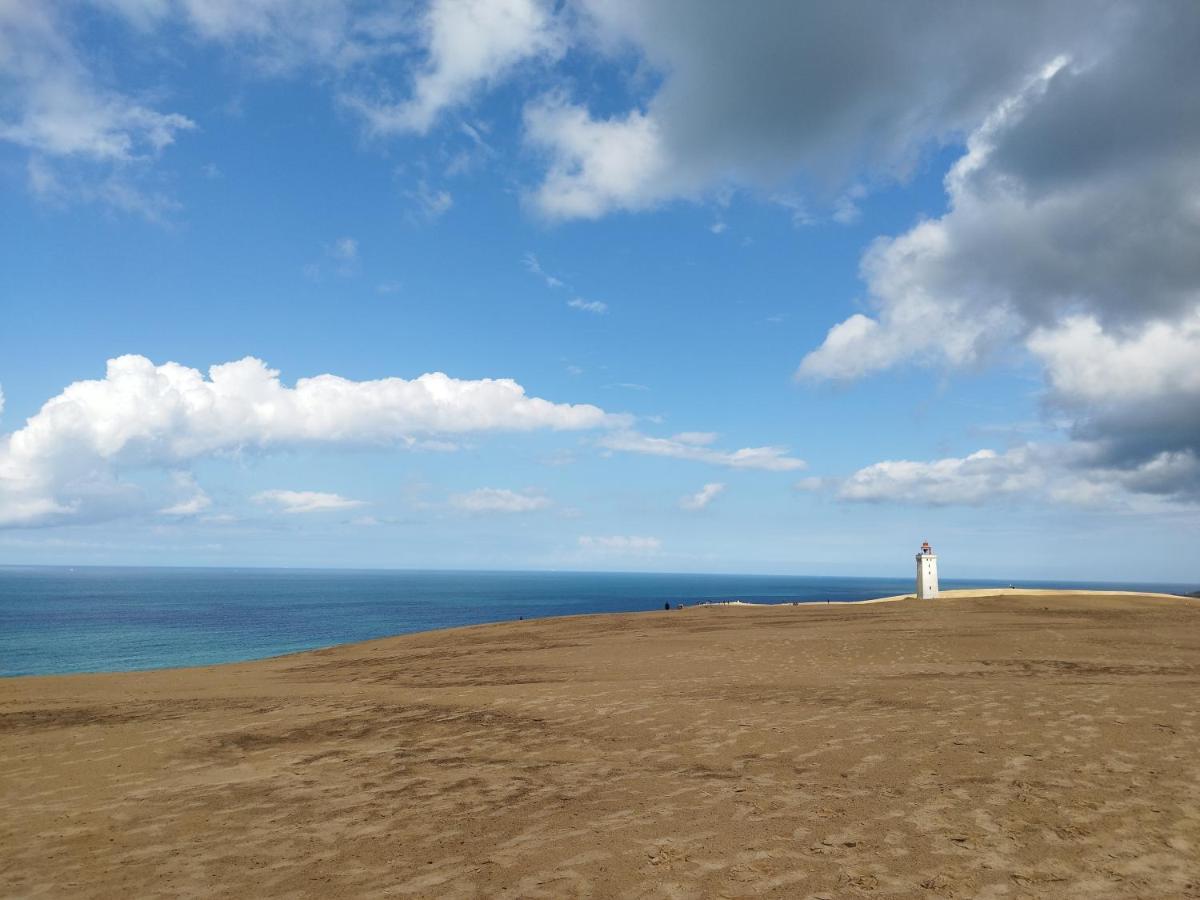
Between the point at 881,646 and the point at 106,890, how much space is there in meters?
26.9

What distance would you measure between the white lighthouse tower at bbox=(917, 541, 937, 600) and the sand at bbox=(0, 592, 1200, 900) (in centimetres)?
3860

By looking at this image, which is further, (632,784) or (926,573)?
(926,573)

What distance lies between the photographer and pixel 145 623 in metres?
A: 100

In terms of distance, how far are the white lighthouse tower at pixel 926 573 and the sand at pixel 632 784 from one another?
38.6m

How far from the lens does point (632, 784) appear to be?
11.5 m

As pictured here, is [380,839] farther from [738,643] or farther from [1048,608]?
[1048,608]

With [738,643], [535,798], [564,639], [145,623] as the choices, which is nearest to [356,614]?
[145,623]

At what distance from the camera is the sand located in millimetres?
8266

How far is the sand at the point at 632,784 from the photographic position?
8.27 meters

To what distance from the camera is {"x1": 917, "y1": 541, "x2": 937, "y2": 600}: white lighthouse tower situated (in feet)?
201

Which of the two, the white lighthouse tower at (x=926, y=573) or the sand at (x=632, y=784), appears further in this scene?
the white lighthouse tower at (x=926, y=573)

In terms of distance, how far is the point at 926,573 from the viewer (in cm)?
6119

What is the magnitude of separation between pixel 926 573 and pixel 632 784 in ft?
189

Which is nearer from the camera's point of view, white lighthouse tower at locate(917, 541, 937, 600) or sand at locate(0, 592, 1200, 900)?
sand at locate(0, 592, 1200, 900)
